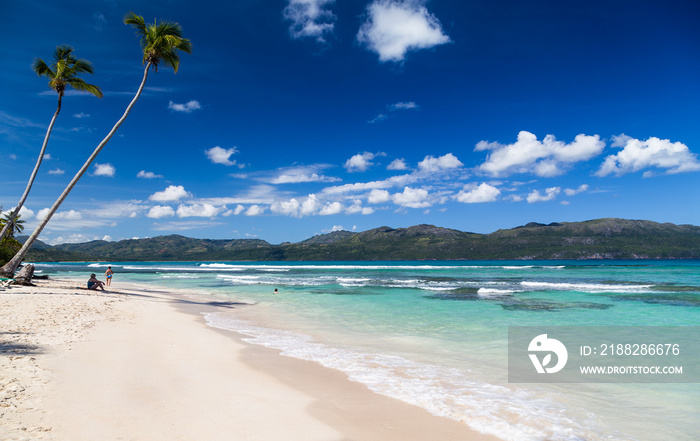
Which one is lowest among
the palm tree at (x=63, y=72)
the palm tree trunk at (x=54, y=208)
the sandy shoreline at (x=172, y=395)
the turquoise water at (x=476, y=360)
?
the turquoise water at (x=476, y=360)

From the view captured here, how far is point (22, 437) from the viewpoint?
3.65 m

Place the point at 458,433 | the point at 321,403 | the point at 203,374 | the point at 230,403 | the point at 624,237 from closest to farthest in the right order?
the point at 458,433 → the point at 230,403 → the point at 321,403 → the point at 203,374 → the point at 624,237

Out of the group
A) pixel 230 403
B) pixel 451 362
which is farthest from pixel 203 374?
pixel 451 362

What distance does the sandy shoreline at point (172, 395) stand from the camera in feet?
14.3

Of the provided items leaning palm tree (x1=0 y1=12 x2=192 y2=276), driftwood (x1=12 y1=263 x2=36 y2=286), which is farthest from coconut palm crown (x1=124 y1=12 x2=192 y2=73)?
driftwood (x1=12 y1=263 x2=36 y2=286)

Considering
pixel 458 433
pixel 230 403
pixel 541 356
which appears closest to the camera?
pixel 458 433

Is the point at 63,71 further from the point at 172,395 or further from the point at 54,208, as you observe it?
the point at 172,395

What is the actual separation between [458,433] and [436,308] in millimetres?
14498

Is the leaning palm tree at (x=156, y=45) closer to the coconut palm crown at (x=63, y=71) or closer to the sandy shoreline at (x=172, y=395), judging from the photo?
the coconut palm crown at (x=63, y=71)

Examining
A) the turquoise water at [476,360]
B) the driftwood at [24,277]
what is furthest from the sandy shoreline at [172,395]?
the driftwood at [24,277]

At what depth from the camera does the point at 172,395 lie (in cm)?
565

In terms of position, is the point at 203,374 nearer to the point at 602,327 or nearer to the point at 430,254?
the point at 602,327

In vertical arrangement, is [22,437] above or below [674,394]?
above

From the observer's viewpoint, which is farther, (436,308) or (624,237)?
(624,237)
